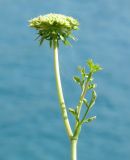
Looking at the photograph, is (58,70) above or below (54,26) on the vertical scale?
below

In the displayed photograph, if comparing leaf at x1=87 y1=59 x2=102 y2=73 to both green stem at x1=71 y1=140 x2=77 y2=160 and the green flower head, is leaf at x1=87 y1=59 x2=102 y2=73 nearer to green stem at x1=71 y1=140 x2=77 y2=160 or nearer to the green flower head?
the green flower head

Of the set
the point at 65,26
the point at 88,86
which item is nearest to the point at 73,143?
the point at 88,86

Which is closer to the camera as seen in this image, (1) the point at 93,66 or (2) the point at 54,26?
(1) the point at 93,66

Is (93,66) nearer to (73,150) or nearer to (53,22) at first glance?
(53,22)

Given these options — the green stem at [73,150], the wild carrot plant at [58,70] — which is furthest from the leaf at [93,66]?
the green stem at [73,150]

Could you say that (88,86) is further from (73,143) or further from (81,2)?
(81,2)

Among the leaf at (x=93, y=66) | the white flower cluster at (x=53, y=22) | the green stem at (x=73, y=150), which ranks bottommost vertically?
the green stem at (x=73, y=150)

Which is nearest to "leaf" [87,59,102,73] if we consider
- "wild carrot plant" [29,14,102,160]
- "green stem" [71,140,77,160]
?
"wild carrot plant" [29,14,102,160]

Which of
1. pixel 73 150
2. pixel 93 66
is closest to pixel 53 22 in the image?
pixel 93 66

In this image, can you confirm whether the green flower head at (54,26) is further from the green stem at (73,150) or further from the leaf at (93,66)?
the green stem at (73,150)
